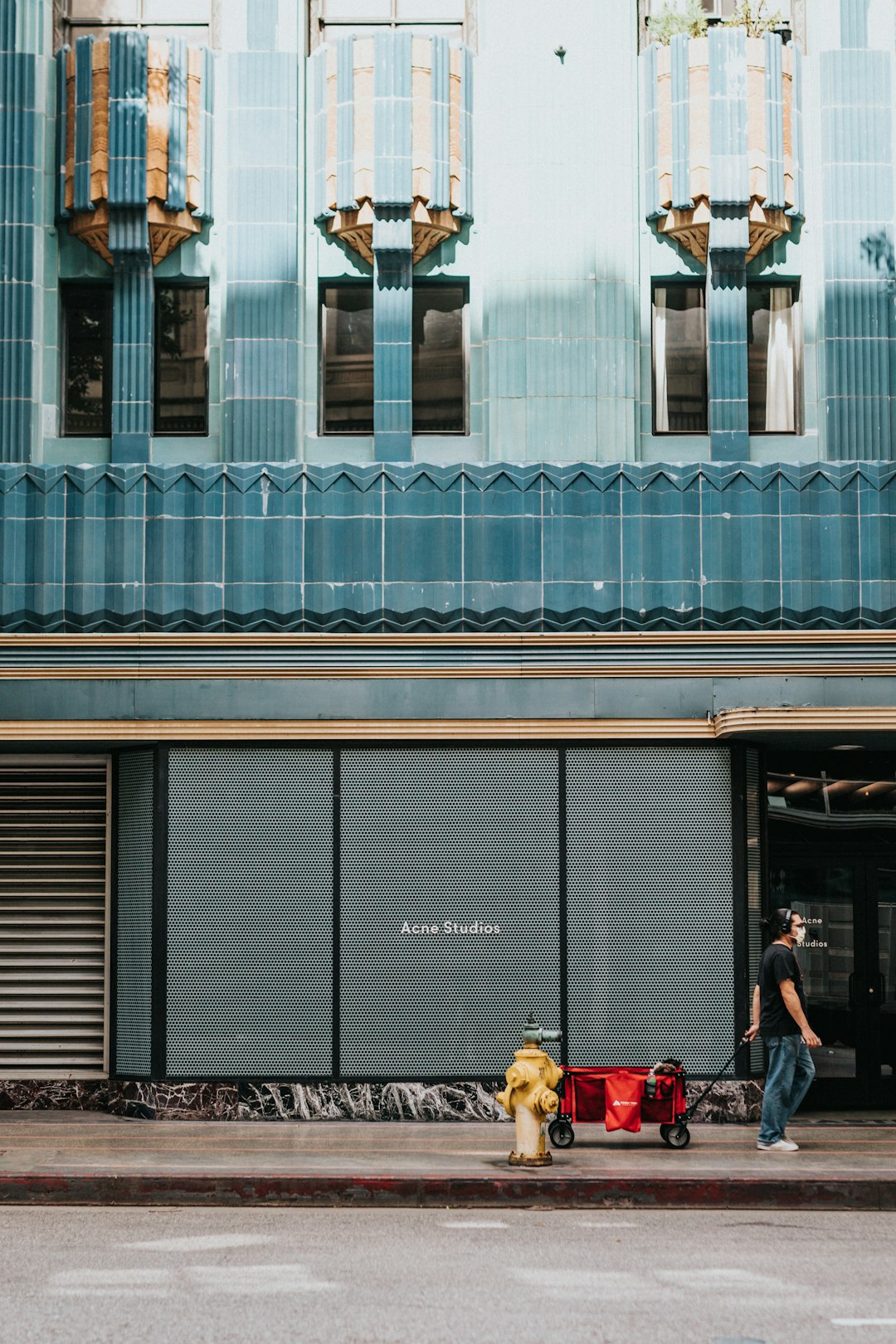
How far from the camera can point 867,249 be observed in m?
16.3

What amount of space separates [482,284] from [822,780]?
19.3 ft

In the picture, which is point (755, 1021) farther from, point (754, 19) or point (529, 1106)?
point (754, 19)

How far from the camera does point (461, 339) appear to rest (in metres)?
16.7

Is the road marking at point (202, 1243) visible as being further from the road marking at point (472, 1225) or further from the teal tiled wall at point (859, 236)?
the teal tiled wall at point (859, 236)

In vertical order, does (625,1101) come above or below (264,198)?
below

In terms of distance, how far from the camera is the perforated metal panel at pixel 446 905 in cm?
1534

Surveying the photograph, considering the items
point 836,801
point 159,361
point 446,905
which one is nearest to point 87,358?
point 159,361

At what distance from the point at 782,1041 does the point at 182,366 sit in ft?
28.3

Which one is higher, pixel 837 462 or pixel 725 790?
pixel 837 462

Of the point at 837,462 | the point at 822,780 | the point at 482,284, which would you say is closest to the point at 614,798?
the point at 822,780

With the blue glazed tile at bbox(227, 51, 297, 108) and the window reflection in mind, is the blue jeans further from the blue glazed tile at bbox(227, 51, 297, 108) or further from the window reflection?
the blue glazed tile at bbox(227, 51, 297, 108)

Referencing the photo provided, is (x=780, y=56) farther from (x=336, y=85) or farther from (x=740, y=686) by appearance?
(x=740, y=686)

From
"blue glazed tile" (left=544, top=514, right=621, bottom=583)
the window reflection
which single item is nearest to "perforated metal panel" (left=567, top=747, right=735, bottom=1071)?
the window reflection

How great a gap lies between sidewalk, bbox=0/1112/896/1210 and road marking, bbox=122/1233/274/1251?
1.22 m
